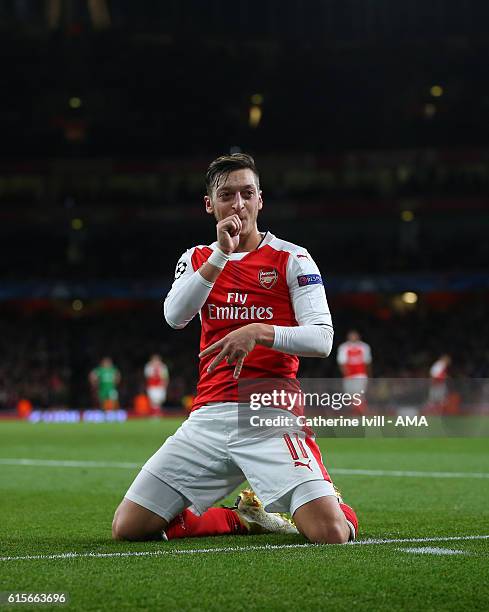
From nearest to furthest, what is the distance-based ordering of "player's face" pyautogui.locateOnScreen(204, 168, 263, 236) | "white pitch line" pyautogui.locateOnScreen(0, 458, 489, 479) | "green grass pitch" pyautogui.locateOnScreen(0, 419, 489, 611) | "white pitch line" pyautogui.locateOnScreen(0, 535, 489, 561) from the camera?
"green grass pitch" pyautogui.locateOnScreen(0, 419, 489, 611)
"white pitch line" pyautogui.locateOnScreen(0, 535, 489, 561)
"player's face" pyautogui.locateOnScreen(204, 168, 263, 236)
"white pitch line" pyautogui.locateOnScreen(0, 458, 489, 479)

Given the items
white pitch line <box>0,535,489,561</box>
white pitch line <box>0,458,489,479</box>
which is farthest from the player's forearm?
white pitch line <box>0,458,489,479</box>

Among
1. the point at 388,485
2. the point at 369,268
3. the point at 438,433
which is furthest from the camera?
the point at 369,268

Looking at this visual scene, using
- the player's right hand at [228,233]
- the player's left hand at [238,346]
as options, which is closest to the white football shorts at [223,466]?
the player's left hand at [238,346]

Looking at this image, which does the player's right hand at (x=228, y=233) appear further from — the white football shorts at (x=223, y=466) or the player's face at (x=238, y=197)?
the white football shorts at (x=223, y=466)

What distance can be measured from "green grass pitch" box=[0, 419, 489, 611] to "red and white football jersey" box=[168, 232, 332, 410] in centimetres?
85

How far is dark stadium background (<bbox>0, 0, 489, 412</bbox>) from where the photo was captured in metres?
37.4

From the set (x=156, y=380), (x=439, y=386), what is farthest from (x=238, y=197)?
(x=156, y=380)

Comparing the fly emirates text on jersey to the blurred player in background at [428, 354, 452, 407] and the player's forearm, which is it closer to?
the player's forearm

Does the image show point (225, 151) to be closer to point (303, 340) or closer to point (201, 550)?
point (303, 340)

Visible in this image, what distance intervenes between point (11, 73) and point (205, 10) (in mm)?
7585

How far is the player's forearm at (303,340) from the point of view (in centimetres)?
526

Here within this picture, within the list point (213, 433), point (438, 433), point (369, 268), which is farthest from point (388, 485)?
point (369, 268)

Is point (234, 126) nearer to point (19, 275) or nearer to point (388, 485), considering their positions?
point (19, 275)

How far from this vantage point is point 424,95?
38438mm
